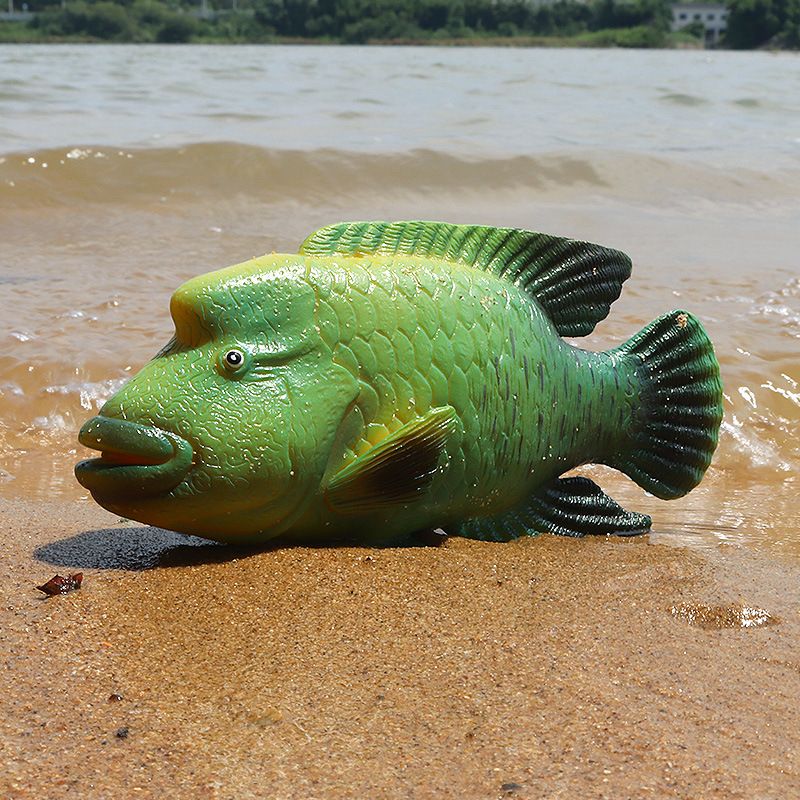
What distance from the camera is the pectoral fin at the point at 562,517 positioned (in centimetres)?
296

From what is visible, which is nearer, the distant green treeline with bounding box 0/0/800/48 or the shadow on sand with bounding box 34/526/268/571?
the shadow on sand with bounding box 34/526/268/571

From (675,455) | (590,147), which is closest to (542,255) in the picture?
(675,455)

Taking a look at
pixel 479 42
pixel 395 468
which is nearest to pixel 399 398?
pixel 395 468

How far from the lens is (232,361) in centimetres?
253

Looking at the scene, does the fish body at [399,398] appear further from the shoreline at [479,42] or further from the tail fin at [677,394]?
the shoreline at [479,42]

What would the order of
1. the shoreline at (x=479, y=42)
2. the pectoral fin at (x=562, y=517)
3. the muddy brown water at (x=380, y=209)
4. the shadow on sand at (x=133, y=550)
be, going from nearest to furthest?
the shadow on sand at (x=133, y=550) < the pectoral fin at (x=562, y=517) < the muddy brown water at (x=380, y=209) < the shoreline at (x=479, y=42)

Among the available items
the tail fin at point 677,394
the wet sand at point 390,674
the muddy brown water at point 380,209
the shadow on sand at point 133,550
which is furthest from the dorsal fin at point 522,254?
the muddy brown water at point 380,209

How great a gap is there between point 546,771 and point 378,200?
8.63m

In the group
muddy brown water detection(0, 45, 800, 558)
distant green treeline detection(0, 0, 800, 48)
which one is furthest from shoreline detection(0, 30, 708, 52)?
muddy brown water detection(0, 45, 800, 558)

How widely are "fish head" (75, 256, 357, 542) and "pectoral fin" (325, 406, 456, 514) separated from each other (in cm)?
7

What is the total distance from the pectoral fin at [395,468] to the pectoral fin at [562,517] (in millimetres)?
371

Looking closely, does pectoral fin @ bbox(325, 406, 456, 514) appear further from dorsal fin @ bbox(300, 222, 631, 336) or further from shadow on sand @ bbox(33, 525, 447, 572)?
dorsal fin @ bbox(300, 222, 631, 336)

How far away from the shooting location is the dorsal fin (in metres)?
2.83

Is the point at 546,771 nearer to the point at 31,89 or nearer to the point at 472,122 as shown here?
the point at 472,122
